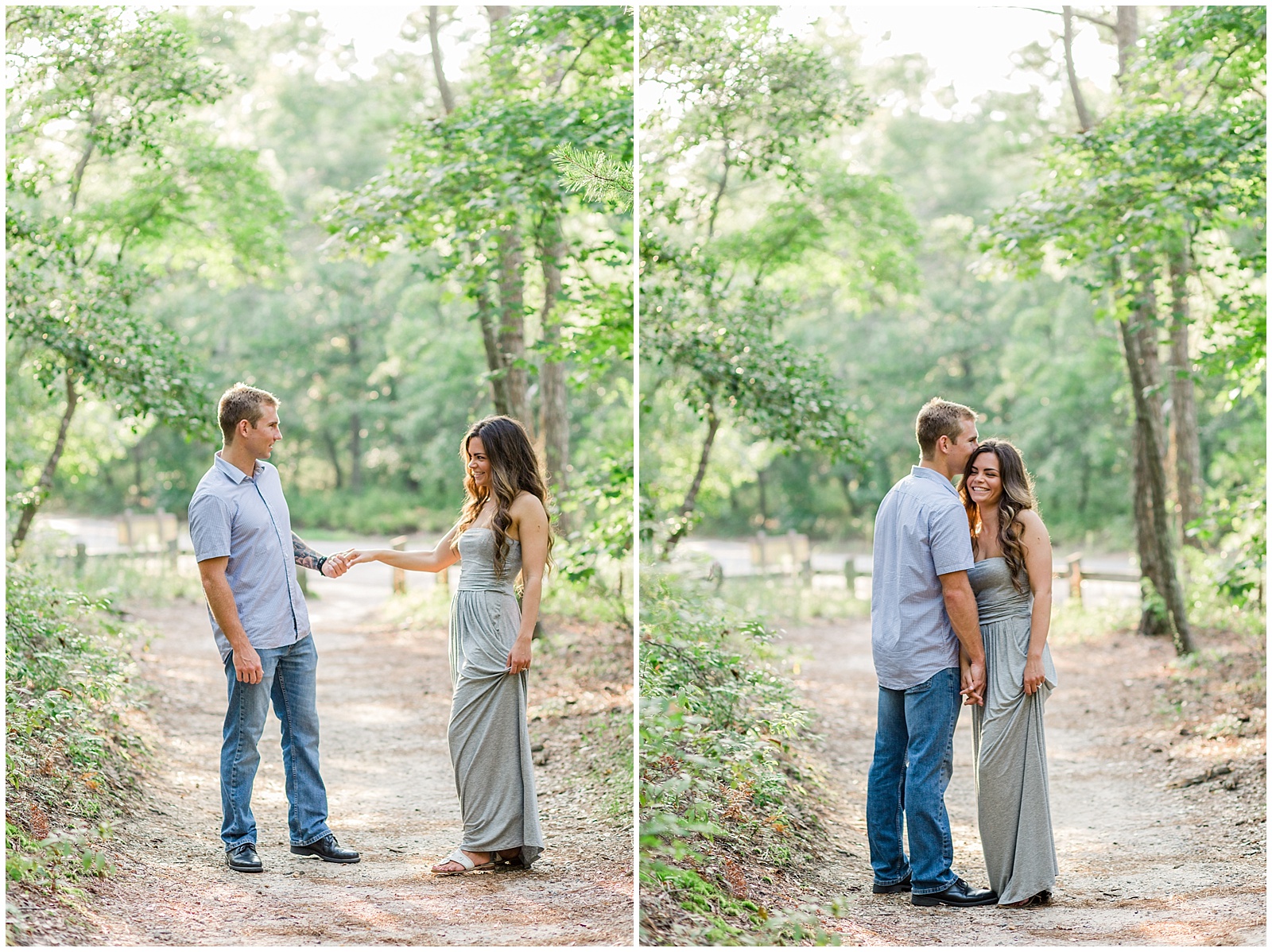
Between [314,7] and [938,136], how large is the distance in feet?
Answer: 46.5

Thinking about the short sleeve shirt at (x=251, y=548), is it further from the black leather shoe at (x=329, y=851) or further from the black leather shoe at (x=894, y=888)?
the black leather shoe at (x=894, y=888)

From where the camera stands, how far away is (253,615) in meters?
3.97

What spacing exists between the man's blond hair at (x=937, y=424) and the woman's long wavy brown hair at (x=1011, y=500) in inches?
4.7

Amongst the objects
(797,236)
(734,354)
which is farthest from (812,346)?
(734,354)

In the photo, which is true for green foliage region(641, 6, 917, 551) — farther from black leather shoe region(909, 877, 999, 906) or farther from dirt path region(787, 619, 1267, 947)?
black leather shoe region(909, 877, 999, 906)

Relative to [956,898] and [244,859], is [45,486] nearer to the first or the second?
[244,859]

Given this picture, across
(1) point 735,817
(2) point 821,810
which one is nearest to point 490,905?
(1) point 735,817

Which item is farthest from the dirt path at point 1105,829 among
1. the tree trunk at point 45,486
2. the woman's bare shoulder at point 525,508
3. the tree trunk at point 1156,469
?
the tree trunk at point 45,486

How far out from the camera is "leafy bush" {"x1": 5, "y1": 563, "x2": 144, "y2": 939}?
3639 millimetres

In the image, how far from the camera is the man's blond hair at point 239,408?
394cm

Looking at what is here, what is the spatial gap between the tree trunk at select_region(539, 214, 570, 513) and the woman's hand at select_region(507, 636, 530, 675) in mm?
2788

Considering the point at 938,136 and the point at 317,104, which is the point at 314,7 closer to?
the point at 317,104

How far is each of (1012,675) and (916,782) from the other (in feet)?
1.61

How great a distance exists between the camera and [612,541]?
20.9 feet
